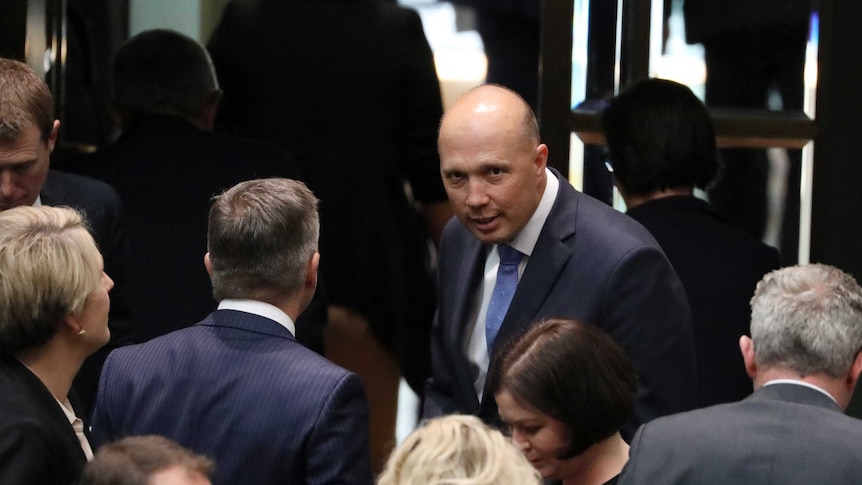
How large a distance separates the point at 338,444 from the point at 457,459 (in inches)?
25.7

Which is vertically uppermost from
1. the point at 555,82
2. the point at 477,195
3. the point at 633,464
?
the point at 555,82

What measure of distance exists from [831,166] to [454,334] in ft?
4.72

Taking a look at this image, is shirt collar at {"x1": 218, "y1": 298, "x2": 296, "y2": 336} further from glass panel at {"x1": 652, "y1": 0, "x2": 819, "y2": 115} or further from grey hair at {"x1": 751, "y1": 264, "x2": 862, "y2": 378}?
glass panel at {"x1": 652, "y1": 0, "x2": 819, "y2": 115}

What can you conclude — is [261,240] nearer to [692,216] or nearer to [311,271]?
[311,271]

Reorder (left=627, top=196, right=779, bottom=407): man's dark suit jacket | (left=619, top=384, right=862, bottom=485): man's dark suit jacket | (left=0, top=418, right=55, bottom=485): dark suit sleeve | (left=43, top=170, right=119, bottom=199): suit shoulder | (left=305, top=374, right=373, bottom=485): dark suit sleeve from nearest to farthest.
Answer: (left=0, top=418, right=55, bottom=485): dark suit sleeve
(left=619, top=384, right=862, bottom=485): man's dark suit jacket
(left=305, top=374, right=373, bottom=485): dark suit sleeve
(left=43, top=170, right=119, bottom=199): suit shoulder
(left=627, top=196, right=779, bottom=407): man's dark suit jacket

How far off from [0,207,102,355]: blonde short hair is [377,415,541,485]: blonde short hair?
875 mm

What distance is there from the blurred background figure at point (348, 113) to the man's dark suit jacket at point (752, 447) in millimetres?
1798

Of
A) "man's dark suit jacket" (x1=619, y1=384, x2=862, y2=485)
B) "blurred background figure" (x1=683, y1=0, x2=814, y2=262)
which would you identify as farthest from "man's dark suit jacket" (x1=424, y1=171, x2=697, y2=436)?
"blurred background figure" (x1=683, y1=0, x2=814, y2=262)

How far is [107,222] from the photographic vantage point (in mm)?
3445

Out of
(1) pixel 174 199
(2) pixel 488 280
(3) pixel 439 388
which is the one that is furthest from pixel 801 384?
(1) pixel 174 199

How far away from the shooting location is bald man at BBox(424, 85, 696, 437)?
3148 millimetres

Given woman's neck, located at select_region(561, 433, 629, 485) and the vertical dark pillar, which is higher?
the vertical dark pillar

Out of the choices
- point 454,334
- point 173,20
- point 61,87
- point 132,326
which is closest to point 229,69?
point 173,20

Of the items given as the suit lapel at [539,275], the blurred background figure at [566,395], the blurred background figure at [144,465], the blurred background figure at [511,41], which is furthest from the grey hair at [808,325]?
the blurred background figure at [511,41]
